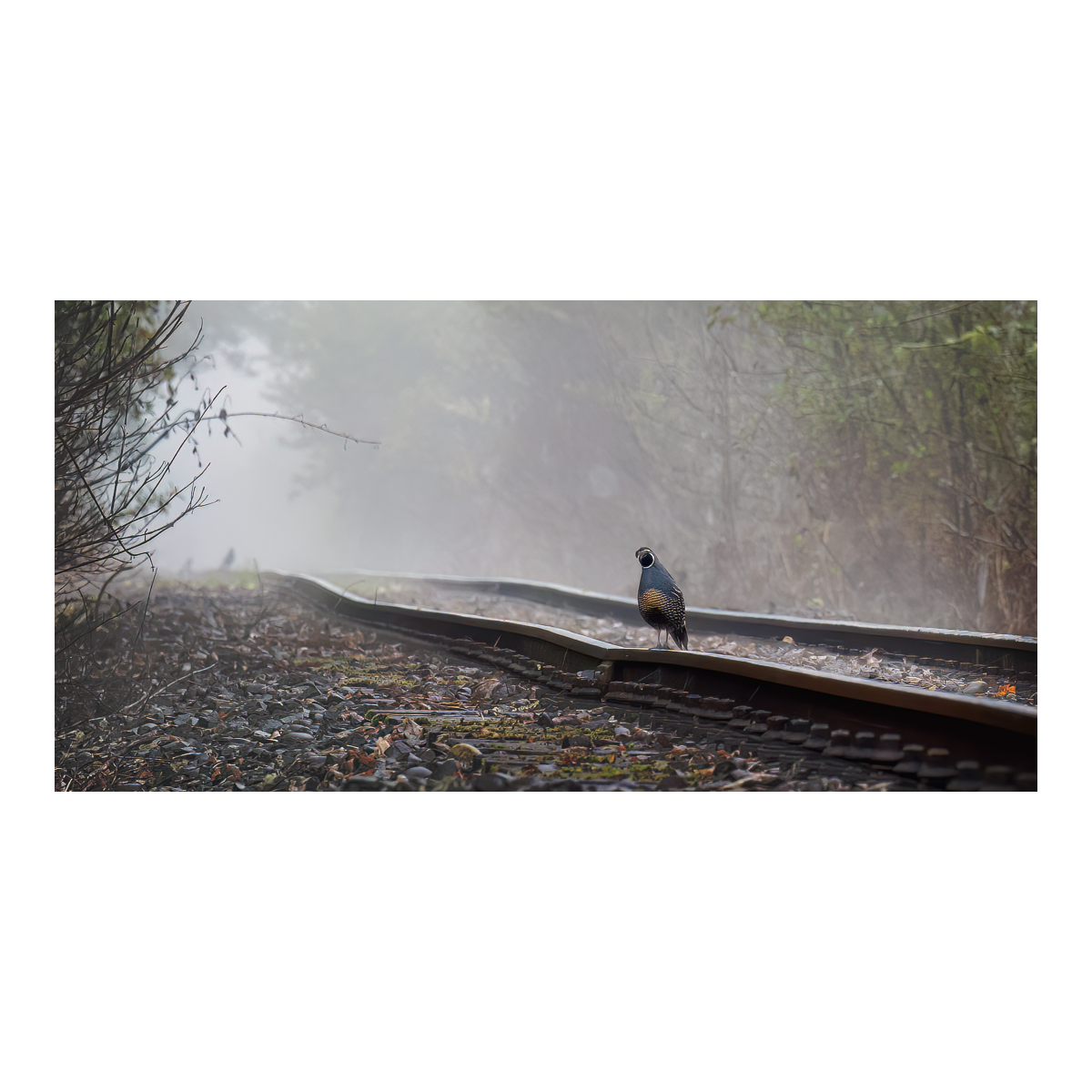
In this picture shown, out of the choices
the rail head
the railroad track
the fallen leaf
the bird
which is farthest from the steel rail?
the fallen leaf

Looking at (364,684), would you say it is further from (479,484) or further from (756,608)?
(756,608)

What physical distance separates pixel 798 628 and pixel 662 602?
1.19 metres

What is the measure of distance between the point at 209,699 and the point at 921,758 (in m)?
3.93

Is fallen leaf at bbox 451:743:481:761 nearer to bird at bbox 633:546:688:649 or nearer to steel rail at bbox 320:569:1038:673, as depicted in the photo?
bird at bbox 633:546:688:649

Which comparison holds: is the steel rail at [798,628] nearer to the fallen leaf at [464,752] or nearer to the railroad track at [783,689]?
the railroad track at [783,689]

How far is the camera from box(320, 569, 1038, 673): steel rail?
531 centimetres

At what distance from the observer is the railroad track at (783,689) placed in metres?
4.06

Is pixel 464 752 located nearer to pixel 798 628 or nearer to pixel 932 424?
pixel 798 628

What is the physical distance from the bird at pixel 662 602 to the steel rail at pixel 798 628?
0.50 metres

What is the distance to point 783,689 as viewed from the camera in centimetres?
443

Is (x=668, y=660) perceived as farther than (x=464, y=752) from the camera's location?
Yes

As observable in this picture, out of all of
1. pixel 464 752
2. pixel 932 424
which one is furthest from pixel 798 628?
pixel 464 752
